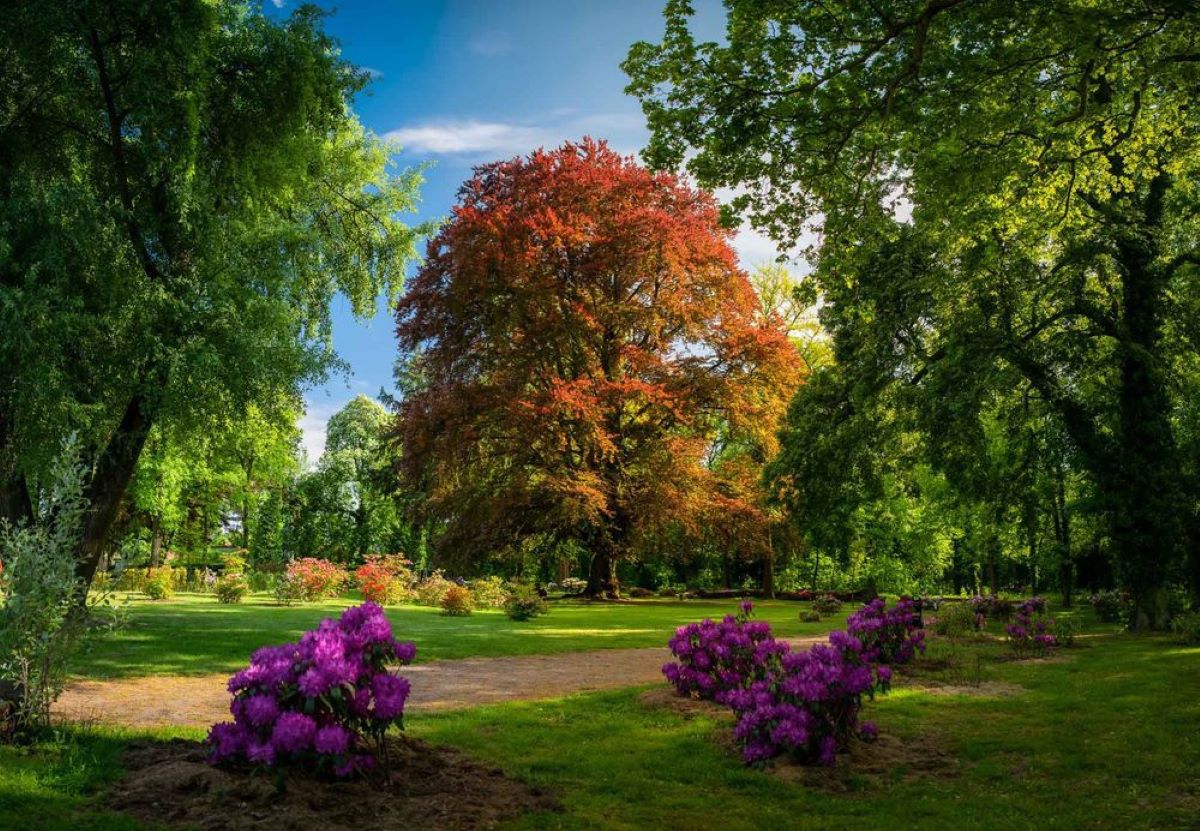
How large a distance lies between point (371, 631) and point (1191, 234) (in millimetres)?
18363

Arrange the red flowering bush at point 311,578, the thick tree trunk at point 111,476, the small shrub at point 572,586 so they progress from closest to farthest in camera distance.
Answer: the thick tree trunk at point 111,476, the red flowering bush at point 311,578, the small shrub at point 572,586

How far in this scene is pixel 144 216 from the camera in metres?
12.2

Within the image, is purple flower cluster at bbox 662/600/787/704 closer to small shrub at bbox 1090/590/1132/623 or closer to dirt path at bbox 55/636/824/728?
dirt path at bbox 55/636/824/728

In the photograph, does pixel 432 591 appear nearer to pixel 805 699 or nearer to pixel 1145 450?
pixel 1145 450

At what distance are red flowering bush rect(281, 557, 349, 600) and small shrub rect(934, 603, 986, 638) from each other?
57.7ft

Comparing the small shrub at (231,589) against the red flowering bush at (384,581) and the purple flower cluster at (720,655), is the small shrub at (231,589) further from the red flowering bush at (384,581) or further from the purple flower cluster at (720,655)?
the purple flower cluster at (720,655)

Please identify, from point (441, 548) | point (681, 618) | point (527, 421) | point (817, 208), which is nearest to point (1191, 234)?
point (817, 208)

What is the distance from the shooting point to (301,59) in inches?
512

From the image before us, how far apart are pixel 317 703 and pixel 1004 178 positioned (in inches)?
402

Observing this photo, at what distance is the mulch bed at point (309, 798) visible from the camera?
14.6ft

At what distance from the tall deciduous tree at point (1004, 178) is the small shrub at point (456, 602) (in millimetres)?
12696

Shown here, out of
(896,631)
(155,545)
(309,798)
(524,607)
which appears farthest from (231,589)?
(309,798)

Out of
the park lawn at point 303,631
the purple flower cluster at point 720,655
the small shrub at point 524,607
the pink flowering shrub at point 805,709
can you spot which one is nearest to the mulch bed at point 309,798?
the park lawn at point 303,631

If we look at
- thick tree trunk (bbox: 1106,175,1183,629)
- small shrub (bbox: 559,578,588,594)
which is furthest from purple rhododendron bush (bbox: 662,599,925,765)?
small shrub (bbox: 559,578,588,594)
